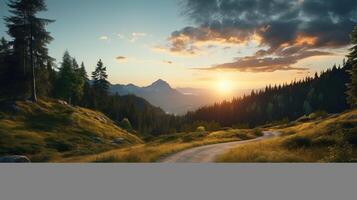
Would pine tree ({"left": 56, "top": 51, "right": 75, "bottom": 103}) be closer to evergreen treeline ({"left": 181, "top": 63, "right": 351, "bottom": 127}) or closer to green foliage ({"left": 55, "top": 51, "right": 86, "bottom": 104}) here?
green foliage ({"left": 55, "top": 51, "right": 86, "bottom": 104})

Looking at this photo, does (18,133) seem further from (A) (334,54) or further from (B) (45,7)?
(A) (334,54)

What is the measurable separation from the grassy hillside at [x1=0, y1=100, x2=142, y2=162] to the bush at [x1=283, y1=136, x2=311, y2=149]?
1996 centimetres

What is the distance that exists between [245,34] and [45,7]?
31.4 metres

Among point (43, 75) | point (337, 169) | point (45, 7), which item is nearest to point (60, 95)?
point (43, 75)

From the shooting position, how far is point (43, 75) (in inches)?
2181

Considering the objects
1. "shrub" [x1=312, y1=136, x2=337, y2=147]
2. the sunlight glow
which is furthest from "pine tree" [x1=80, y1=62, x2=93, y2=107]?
"shrub" [x1=312, y1=136, x2=337, y2=147]

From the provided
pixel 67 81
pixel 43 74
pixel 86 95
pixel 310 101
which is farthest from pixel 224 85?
pixel 310 101

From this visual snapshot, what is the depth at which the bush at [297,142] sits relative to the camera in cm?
2854

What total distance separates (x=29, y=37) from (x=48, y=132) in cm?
1650

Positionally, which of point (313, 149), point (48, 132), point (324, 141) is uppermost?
point (48, 132)

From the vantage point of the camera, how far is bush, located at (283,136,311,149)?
93.6 feet

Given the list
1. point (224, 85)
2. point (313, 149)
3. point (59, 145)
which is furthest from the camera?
point (59, 145)

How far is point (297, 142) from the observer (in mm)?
29516

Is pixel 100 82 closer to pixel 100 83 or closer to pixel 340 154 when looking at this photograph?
pixel 100 83
